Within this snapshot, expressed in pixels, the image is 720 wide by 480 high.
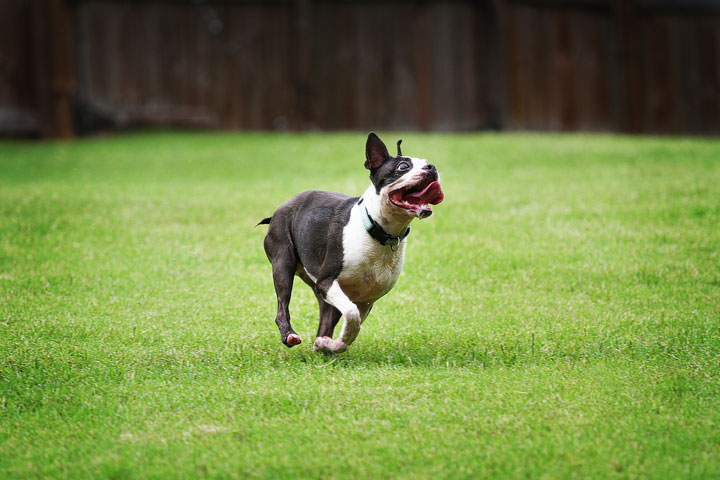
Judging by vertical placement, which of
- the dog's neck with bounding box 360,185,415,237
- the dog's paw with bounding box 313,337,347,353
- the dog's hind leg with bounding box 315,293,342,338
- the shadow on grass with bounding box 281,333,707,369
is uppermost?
the dog's neck with bounding box 360,185,415,237

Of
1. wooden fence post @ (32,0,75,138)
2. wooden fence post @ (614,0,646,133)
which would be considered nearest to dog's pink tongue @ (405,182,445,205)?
wooden fence post @ (32,0,75,138)

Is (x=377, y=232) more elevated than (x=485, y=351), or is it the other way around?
(x=377, y=232)

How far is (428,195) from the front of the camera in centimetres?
478

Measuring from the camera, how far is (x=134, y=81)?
1662 centimetres

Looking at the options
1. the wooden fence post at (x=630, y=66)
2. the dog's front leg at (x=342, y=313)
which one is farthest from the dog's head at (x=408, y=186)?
the wooden fence post at (x=630, y=66)

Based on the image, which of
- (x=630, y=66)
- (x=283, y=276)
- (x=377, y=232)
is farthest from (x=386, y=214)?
(x=630, y=66)

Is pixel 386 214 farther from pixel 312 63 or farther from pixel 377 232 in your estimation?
pixel 312 63

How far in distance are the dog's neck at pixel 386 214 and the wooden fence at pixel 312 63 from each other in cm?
1214

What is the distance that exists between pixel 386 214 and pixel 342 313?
1.88ft

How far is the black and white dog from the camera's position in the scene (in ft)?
15.8

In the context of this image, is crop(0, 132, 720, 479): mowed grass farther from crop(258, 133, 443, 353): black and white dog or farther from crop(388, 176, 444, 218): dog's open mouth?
crop(388, 176, 444, 218): dog's open mouth

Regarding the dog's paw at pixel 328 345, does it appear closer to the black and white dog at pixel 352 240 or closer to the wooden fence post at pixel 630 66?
the black and white dog at pixel 352 240

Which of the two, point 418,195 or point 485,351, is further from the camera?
point 485,351

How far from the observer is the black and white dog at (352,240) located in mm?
4812
